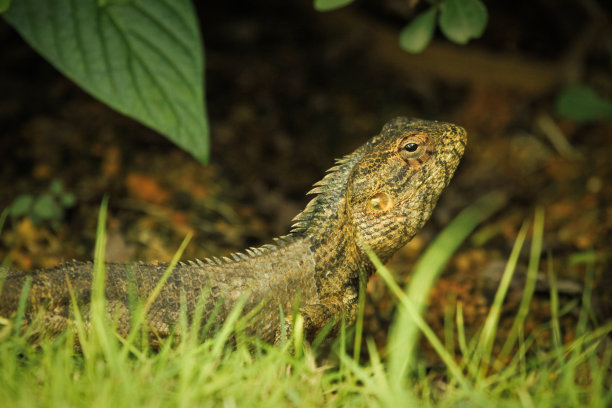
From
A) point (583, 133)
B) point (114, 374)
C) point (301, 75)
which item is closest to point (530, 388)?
point (114, 374)

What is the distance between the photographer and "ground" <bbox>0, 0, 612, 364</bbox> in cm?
537

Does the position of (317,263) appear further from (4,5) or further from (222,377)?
(4,5)

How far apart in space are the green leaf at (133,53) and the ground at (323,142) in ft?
5.31

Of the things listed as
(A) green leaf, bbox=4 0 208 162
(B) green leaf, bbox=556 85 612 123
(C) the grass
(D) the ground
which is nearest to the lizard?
(C) the grass

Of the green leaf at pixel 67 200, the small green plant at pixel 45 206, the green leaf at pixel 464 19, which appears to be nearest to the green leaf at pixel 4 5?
the small green plant at pixel 45 206

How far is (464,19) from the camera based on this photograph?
3.86 meters

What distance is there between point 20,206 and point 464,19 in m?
3.60

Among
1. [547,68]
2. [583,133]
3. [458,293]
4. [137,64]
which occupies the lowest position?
[458,293]

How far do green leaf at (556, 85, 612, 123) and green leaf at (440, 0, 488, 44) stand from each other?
3.33 meters

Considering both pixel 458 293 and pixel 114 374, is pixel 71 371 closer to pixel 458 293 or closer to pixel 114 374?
pixel 114 374

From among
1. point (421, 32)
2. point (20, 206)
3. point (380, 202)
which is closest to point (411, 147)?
point (380, 202)

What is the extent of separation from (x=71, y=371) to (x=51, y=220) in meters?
2.76

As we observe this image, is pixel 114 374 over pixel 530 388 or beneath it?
over

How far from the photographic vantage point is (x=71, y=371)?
9.43 ft
